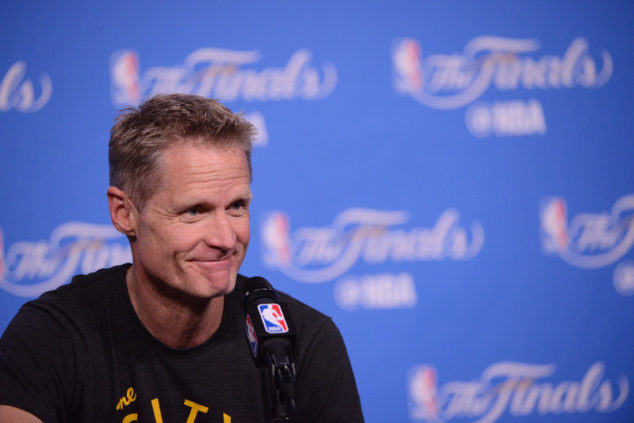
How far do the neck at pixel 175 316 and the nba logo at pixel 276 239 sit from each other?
123cm

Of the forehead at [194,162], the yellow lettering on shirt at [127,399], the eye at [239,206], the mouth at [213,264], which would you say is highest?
the forehead at [194,162]

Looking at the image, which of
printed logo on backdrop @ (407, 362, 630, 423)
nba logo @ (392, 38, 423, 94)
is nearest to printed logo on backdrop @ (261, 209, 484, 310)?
printed logo on backdrop @ (407, 362, 630, 423)

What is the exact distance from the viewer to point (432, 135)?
2.85 m

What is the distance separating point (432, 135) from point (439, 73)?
29cm

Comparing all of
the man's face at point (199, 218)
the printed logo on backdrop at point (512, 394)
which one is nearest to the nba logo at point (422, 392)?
the printed logo on backdrop at point (512, 394)

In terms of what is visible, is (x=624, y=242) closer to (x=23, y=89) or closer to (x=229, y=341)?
(x=229, y=341)

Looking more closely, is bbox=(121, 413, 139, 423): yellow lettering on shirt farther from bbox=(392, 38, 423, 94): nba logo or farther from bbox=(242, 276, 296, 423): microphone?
bbox=(392, 38, 423, 94): nba logo

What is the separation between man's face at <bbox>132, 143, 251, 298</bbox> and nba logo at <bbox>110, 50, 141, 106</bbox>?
140 centimetres

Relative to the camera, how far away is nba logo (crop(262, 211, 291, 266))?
272 cm

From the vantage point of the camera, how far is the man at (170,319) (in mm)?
1337

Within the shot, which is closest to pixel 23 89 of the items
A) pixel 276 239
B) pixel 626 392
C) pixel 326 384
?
pixel 276 239

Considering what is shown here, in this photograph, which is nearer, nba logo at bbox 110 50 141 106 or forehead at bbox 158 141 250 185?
forehead at bbox 158 141 250 185

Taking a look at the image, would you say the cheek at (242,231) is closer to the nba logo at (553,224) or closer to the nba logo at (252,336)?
the nba logo at (252,336)

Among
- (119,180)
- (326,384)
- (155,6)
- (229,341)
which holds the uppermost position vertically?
(155,6)
